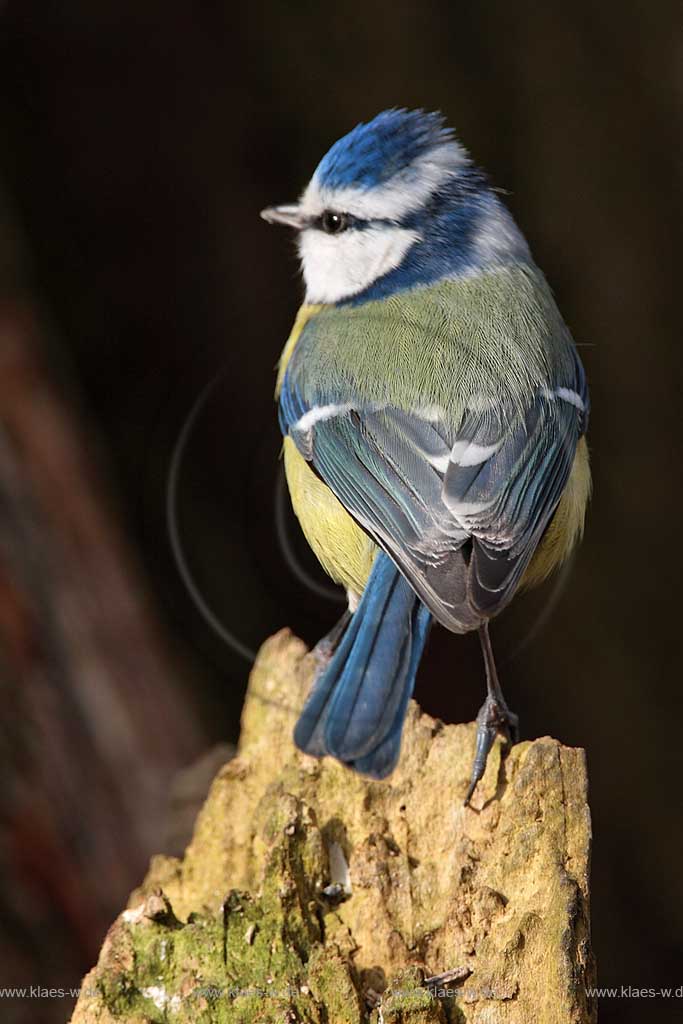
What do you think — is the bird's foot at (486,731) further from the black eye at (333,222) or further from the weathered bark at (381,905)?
the black eye at (333,222)

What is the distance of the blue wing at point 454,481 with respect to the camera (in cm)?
174

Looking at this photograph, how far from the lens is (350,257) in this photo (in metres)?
2.28

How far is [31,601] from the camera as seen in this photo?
3.24 m

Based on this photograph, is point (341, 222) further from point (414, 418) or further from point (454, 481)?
point (454, 481)

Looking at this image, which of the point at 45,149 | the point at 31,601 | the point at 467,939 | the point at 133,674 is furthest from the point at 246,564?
the point at 467,939

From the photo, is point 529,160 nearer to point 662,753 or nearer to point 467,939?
point 662,753

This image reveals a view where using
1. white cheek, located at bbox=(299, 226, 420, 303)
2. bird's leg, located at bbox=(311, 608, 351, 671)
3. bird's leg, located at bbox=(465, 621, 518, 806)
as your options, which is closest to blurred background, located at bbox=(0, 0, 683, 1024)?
bird's leg, located at bbox=(311, 608, 351, 671)

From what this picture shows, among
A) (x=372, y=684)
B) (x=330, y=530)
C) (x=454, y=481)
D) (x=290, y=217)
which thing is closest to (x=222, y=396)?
(x=290, y=217)

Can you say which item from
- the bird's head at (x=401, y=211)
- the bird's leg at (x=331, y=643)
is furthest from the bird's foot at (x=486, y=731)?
the bird's head at (x=401, y=211)

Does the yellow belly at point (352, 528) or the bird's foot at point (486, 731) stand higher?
the yellow belly at point (352, 528)

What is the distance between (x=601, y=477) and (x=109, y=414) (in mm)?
1603

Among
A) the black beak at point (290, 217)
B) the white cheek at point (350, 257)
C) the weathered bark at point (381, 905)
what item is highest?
the black beak at point (290, 217)

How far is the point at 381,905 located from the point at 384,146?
1.34 metres

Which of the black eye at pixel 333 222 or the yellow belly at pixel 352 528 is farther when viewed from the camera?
the black eye at pixel 333 222
